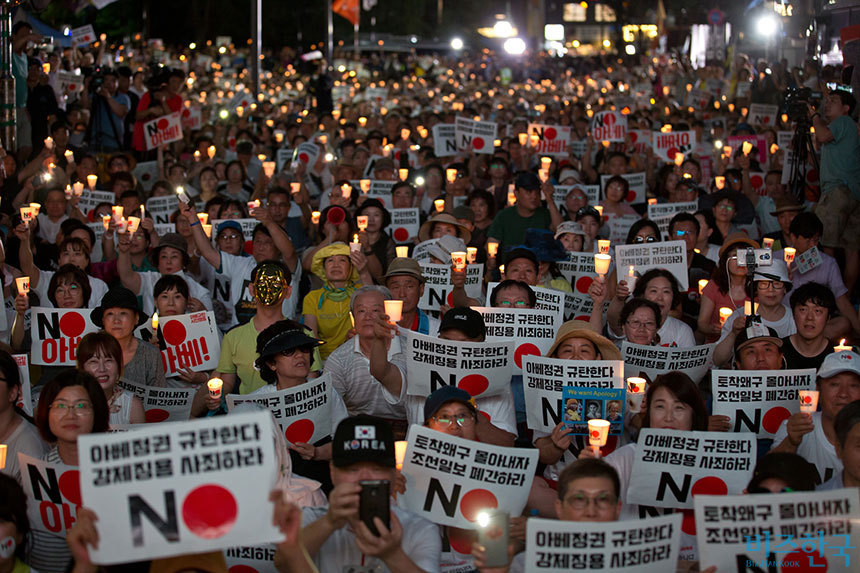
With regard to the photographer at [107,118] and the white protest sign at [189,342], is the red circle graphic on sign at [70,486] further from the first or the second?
the photographer at [107,118]

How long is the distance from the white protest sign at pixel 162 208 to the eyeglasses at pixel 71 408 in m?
6.87

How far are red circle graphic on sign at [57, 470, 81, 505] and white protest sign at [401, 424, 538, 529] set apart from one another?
1420 millimetres

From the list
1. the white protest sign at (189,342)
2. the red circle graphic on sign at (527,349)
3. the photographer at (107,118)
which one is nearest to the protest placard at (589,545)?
the red circle graphic on sign at (527,349)

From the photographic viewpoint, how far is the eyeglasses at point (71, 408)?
17.4 ft

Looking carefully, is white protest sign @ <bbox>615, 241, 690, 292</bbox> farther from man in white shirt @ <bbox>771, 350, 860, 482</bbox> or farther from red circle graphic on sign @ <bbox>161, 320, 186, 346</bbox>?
red circle graphic on sign @ <bbox>161, 320, 186, 346</bbox>

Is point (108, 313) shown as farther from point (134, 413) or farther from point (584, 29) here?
point (584, 29)

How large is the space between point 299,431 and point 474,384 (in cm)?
100

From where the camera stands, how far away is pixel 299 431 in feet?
19.7

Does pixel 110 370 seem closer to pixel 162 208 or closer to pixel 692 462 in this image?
pixel 692 462

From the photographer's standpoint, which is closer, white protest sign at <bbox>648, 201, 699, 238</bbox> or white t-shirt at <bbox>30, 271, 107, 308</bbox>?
white t-shirt at <bbox>30, 271, 107, 308</bbox>

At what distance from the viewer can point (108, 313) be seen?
714 cm

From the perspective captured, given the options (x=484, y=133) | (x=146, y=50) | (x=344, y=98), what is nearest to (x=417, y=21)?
(x=146, y=50)

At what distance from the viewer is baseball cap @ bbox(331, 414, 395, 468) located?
4.55 metres

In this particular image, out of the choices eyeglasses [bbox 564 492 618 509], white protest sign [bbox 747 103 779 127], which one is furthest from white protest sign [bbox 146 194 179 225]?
white protest sign [bbox 747 103 779 127]
